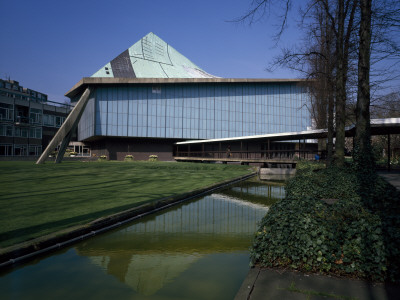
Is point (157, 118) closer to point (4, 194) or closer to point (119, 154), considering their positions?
point (119, 154)

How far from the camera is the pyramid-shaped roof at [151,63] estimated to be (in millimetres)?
53000

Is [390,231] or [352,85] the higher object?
[352,85]

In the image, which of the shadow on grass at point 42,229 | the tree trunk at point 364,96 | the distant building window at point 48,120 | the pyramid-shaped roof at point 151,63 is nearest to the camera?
the shadow on grass at point 42,229

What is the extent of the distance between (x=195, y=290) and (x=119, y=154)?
45.6 meters

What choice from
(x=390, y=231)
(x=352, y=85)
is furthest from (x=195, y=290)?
(x=352, y=85)

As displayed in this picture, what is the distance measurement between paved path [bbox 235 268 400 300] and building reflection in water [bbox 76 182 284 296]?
1.39 meters

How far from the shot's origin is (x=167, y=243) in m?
6.09

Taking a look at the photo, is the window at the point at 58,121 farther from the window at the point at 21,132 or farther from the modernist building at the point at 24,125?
the window at the point at 21,132

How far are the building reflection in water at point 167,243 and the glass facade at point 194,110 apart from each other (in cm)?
3819

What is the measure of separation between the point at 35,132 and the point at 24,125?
3.30m

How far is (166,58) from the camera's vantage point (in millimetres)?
60594

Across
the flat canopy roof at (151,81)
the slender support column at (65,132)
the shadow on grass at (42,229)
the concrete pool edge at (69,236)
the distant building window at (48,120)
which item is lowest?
the concrete pool edge at (69,236)

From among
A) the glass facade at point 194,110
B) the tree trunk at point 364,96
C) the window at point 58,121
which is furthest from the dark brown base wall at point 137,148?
the tree trunk at point 364,96

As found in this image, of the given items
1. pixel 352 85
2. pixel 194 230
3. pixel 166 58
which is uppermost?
pixel 166 58
